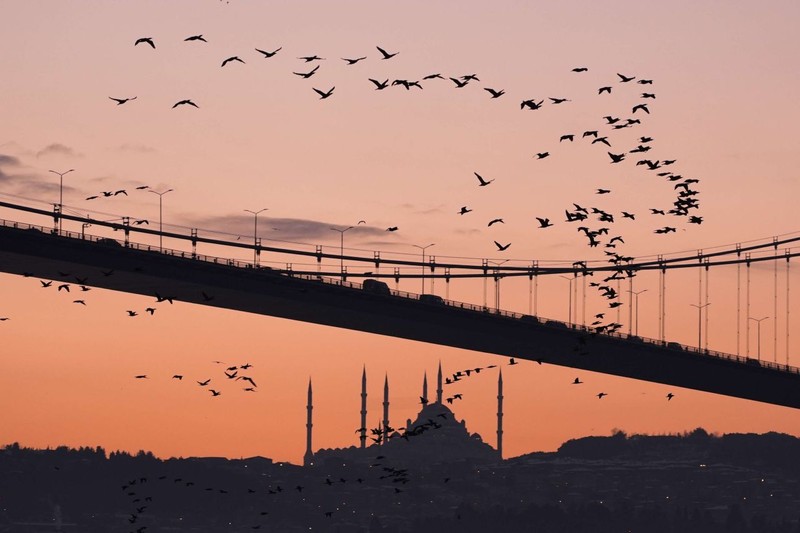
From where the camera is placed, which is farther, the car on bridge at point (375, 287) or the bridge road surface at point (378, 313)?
the car on bridge at point (375, 287)

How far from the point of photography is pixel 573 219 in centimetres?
6500

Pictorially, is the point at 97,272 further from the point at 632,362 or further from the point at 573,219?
the point at 573,219

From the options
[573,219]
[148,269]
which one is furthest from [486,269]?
[573,219]

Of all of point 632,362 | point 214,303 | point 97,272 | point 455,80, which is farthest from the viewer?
point 632,362

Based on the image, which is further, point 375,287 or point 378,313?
point 375,287

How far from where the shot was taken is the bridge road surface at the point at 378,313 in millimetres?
119750

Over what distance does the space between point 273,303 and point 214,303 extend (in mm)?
3838

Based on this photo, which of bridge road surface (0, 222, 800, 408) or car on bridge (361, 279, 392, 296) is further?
car on bridge (361, 279, 392, 296)

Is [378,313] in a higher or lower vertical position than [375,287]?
lower

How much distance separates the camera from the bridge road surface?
119750 millimetres

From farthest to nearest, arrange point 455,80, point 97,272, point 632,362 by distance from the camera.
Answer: point 632,362 → point 97,272 → point 455,80

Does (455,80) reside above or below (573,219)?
A: above

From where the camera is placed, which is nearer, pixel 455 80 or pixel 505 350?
pixel 455 80

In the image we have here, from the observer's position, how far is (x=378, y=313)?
434 feet
